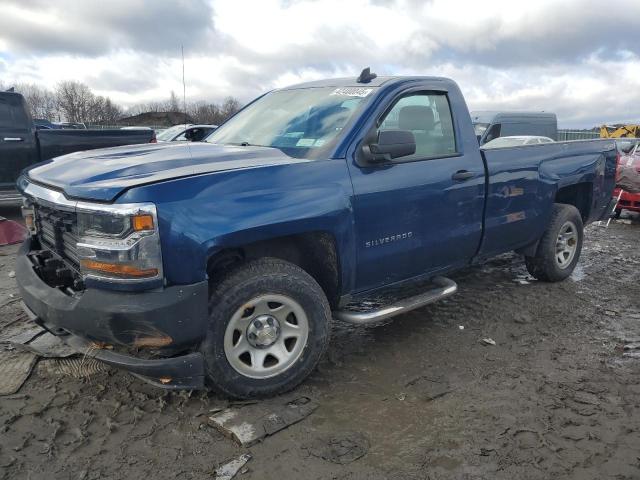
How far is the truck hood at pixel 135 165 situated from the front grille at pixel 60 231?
5.8 inches

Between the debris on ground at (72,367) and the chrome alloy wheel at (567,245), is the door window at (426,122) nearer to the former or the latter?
the chrome alloy wheel at (567,245)

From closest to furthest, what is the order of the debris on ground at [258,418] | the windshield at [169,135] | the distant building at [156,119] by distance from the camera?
the debris on ground at [258,418]
the windshield at [169,135]
the distant building at [156,119]

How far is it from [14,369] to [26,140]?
19.4 ft

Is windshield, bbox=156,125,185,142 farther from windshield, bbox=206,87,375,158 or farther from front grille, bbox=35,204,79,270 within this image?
front grille, bbox=35,204,79,270

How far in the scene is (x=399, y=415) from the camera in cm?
302

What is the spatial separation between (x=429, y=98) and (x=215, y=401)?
271cm

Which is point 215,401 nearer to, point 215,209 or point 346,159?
point 215,209

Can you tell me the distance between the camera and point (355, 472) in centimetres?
252

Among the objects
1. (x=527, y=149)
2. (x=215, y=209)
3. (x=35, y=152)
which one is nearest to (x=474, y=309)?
(x=527, y=149)

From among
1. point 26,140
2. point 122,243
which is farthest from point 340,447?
point 26,140

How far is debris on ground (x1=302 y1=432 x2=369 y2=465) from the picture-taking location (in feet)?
8.64

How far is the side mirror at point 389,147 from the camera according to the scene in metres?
3.33

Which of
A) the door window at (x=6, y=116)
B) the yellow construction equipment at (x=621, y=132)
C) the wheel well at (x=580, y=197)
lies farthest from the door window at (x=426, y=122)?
the yellow construction equipment at (x=621, y=132)

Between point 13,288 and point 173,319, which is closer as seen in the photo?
point 173,319
